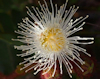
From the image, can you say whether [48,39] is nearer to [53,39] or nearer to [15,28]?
[53,39]

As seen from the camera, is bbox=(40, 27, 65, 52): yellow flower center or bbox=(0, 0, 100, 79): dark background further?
bbox=(0, 0, 100, 79): dark background

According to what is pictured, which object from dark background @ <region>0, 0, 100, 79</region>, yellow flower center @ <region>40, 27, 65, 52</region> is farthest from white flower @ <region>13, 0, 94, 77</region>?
dark background @ <region>0, 0, 100, 79</region>

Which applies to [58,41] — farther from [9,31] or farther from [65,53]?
[9,31]

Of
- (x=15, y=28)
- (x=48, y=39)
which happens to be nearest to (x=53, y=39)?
(x=48, y=39)

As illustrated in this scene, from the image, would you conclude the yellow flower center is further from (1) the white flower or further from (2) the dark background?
(2) the dark background

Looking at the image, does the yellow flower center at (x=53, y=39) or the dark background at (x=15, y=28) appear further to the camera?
the dark background at (x=15, y=28)

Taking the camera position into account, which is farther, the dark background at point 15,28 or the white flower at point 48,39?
the dark background at point 15,28

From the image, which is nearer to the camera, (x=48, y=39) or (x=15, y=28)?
(x=48, y=39)

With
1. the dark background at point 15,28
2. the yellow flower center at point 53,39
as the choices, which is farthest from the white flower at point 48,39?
the dark background at point 15,28

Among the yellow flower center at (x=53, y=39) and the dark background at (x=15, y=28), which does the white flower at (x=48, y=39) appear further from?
the dark background at (x=15, y=28)
